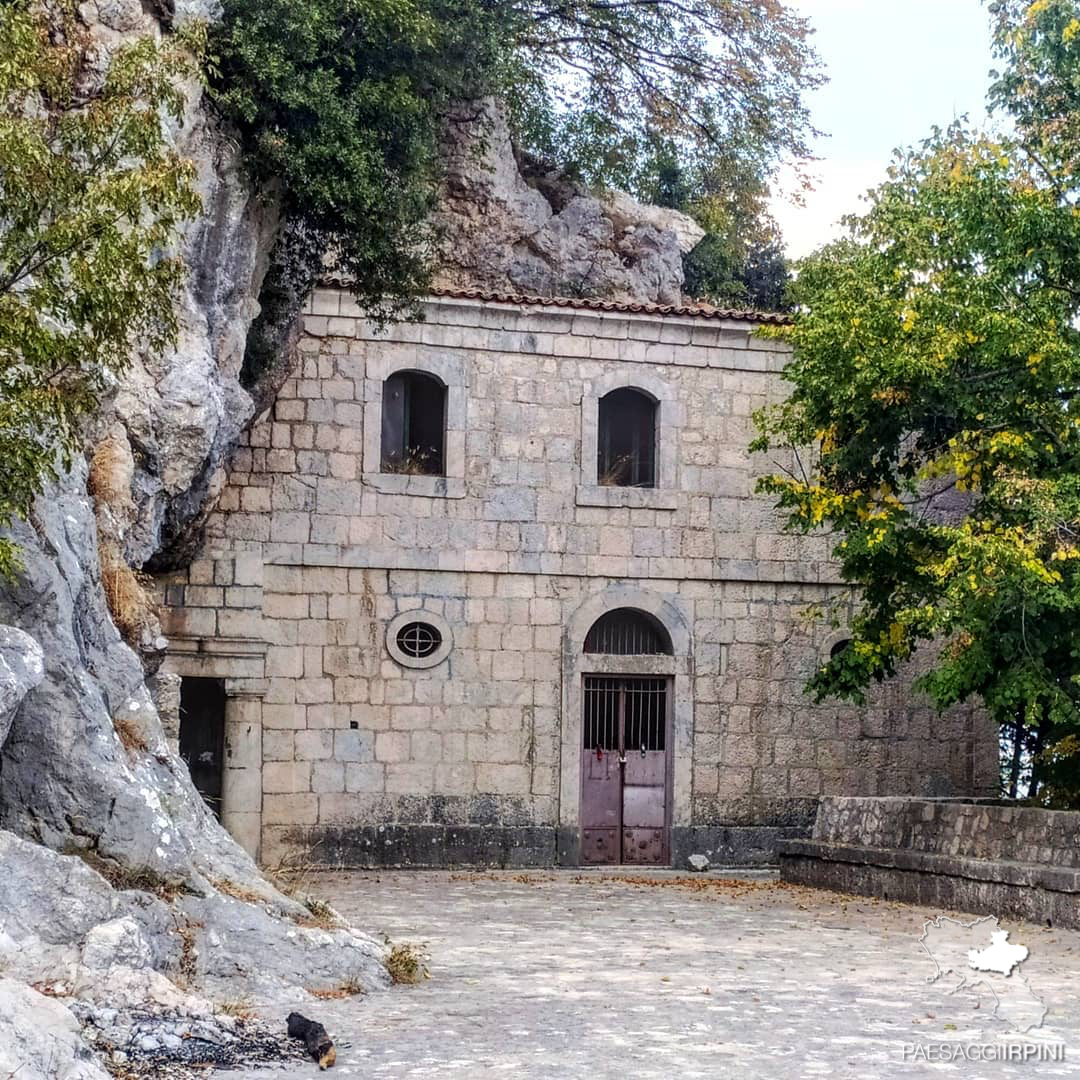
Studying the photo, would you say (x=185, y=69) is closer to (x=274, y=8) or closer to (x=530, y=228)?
(x=274, y=8)

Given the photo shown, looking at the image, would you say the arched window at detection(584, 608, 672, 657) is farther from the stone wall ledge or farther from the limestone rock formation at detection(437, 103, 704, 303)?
the limestone rock formation at detection(437, 103, 704, 303)

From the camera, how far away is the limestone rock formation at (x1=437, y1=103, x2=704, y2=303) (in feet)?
82.5

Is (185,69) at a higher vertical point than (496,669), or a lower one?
higher

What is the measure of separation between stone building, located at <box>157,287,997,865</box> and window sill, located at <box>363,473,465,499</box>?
30mm

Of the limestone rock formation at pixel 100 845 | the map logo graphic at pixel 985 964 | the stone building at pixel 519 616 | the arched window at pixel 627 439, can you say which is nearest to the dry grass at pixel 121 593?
the limestone rock formation at pixel 100 845

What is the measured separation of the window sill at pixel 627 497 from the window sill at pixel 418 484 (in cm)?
157

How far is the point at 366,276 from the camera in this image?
17.8 metres

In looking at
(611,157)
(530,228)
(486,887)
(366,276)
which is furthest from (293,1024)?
(611,157)

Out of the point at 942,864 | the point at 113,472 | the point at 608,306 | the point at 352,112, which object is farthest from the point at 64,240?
the point at 608,306

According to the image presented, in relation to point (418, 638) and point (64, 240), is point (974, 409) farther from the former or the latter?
point (64, 240)

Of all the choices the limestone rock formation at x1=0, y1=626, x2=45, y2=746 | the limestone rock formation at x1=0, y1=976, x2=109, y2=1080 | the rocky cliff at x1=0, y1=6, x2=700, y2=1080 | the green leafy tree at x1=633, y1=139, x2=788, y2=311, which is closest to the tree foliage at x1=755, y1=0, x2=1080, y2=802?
the rocky cliff at x1=0, y1=6, x2=700, y2=1080

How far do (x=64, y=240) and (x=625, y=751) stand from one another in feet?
42.0

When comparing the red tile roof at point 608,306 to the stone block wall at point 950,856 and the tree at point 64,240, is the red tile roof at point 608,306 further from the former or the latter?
the tree at point 64,240

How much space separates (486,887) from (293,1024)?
9719 millimetres
